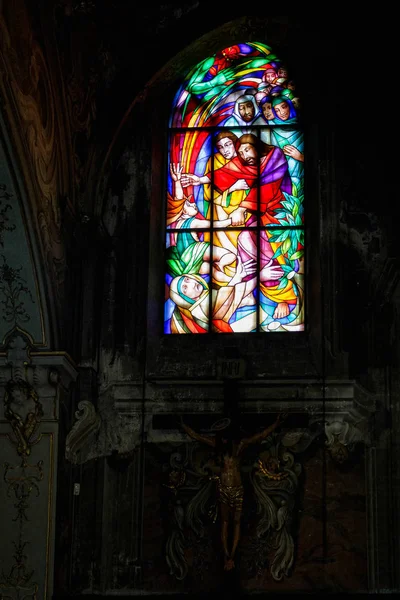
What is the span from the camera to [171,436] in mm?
17672

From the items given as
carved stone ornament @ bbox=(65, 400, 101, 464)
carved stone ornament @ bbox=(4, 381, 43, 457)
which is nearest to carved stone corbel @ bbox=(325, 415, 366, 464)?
carved stone ornament @ bbox=(65, 400, 101, 464)

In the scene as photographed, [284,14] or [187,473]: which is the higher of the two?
[284,14]

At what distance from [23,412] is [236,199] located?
3.66m

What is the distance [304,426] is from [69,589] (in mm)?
3130

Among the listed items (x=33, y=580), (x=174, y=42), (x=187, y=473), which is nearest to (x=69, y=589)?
(x=33, y=580)

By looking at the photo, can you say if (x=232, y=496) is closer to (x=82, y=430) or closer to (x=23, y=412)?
(x=82, y=430)

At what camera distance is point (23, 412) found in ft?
57.0

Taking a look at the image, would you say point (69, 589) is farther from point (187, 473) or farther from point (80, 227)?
point (80, 227)

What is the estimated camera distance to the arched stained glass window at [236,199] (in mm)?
18312

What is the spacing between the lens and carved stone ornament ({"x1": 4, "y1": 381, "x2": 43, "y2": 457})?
56.7ft

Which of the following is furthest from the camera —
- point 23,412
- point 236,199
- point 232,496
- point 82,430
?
point 236,199

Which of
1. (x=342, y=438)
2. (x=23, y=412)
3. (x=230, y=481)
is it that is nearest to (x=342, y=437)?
(x=342, y=438)

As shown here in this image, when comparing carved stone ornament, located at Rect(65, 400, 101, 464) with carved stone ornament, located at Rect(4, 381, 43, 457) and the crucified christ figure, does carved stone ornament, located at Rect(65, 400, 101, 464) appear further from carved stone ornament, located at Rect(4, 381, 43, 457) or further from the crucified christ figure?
the crucified christ figure

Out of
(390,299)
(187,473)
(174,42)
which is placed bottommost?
(187,473)
